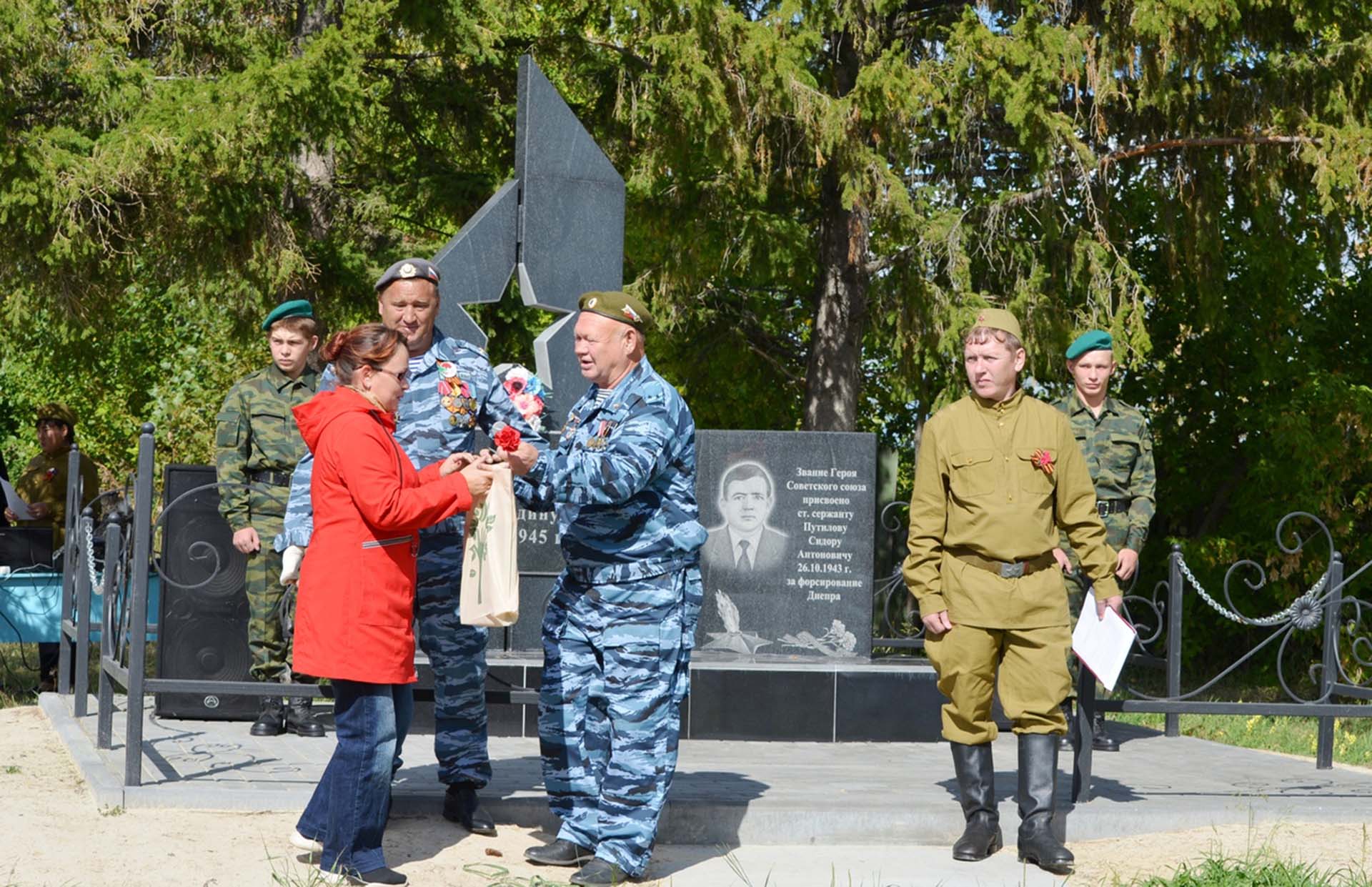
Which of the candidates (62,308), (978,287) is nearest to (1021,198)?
(978,287)

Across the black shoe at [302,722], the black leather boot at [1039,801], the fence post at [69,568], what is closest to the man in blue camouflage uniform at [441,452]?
the black leather boot at [1039,801]

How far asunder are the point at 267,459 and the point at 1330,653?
16.4ft

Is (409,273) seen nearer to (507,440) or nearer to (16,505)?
(507,440)

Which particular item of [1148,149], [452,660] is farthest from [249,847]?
[1148,149]

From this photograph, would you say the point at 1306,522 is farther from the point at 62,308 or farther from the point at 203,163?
the point at 62,308

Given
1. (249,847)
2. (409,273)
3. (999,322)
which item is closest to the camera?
(249,847)

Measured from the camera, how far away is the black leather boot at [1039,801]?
5105 mm

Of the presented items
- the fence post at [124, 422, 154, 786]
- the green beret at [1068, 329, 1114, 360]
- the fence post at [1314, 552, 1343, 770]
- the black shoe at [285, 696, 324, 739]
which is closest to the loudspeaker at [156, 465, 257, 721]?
the black shoe at [285, 696, 324, 739]

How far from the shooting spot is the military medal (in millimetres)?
5105

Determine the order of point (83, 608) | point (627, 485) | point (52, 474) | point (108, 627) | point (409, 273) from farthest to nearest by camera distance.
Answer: point (52, 474), point (83, 608), point (108, 627), point (409, 273), point (627, 485)

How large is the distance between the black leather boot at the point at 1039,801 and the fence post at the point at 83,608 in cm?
439

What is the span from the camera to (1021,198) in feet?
39.4

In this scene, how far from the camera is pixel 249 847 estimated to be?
4984mm

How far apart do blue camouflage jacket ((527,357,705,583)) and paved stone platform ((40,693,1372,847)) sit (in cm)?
118
